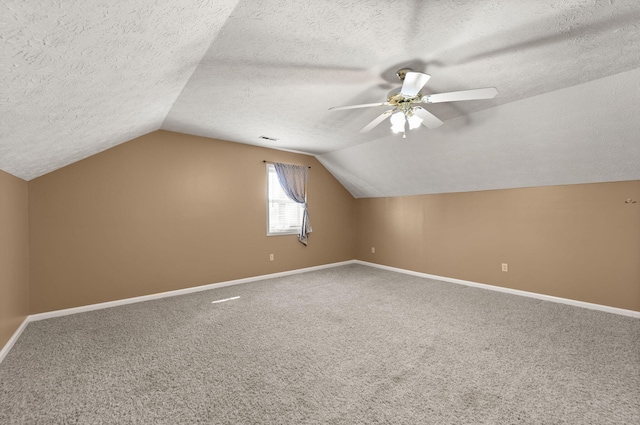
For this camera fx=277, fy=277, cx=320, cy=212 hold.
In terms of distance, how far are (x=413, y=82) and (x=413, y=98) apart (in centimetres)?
34

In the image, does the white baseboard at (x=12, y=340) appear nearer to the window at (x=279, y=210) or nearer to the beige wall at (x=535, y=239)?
the window at (x=279, y=210)

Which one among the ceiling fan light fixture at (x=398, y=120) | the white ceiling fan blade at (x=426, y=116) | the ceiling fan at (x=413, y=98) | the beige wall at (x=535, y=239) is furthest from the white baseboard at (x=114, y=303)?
the white ceiling fan blade at (x=426, y=116)

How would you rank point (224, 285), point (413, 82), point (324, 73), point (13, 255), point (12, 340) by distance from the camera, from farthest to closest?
point (224, 285) → point (13, 255) → point (12, 340) → point (324, 73) → point (413, 82)

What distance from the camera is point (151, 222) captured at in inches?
146

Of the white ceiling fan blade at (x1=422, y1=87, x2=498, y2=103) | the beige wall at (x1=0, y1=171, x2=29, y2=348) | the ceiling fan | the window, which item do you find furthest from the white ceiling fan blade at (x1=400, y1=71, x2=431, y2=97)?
Answer: the beige wall at (x1=0, y1=171, x2=29, y2=348)

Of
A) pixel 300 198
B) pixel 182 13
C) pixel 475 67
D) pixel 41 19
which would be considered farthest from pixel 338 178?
pixel 41 19

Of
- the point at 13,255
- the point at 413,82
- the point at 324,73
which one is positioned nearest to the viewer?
the point at 413,82

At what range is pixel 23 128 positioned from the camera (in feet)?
5.88

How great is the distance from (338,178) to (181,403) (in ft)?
15.5

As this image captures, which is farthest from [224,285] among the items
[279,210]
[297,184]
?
[297,184]

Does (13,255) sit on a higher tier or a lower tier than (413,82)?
lower

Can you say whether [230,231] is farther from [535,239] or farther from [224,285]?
[535,239]

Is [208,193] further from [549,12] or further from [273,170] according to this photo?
[549,12]

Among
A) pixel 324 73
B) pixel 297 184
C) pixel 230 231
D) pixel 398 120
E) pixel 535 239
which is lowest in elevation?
→ pixel 535 239
